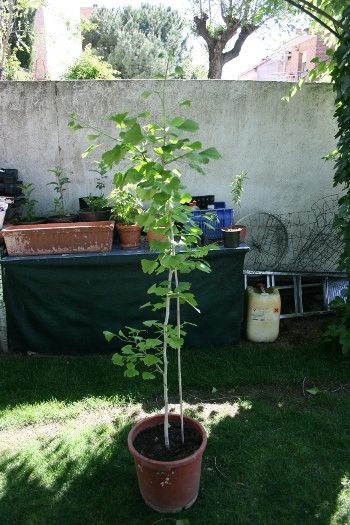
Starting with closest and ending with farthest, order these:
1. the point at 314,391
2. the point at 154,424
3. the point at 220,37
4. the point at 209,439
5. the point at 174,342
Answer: the point at 174,342 → the point at 154,424 → the point at 209,439 → the point at 314,391 → the point at 220,37

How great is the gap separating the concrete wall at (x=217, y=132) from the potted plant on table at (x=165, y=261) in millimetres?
2485

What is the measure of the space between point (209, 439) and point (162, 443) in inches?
23.3

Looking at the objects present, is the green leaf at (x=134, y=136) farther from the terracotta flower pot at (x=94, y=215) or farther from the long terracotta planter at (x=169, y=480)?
the terracotta flower pot at (x=94, y=215)

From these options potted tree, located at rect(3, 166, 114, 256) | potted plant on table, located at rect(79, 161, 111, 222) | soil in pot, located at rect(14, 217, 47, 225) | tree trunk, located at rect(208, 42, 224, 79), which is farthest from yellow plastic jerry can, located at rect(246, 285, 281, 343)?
tree trunk, located at rect(208, 42, 224, 79)

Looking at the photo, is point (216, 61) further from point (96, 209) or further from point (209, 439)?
point (209, 439)

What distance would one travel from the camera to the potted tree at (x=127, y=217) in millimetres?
3939

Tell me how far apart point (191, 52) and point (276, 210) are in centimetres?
2484

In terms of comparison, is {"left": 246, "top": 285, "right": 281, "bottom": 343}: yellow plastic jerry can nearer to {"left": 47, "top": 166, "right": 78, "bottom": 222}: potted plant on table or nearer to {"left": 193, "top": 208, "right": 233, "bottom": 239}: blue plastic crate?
{"left": 193, "top": 208, "right": 233, "bottom": 239}: blue plastic crate

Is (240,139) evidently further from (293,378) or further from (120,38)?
(120,38)

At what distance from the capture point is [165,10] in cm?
2823

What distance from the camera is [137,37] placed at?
82.3 feet

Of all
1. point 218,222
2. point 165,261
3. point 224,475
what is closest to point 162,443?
point 224,475

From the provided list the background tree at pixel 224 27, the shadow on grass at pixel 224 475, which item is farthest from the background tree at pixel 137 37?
the shadow on grass at pixel 224 475

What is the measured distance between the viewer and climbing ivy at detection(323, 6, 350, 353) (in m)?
3.38
